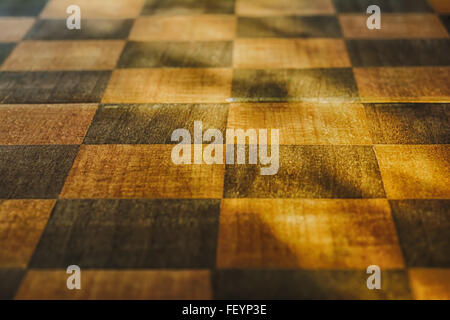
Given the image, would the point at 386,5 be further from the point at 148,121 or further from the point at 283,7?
the point at 148,121

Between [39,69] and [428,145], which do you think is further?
[39,69]

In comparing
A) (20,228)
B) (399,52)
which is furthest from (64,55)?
(399,52)

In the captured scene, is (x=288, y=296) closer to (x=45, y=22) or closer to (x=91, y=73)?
(x=91, y=73)

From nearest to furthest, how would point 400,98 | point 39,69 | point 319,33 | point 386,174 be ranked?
point 386,174
point 400,98
point 39,69
point 319,33

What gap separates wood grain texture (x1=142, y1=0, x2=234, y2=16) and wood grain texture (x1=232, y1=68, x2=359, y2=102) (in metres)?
1.38

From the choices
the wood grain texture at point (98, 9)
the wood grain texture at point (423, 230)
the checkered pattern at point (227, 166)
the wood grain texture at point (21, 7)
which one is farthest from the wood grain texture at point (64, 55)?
the wood grain texture at point (423, 230)

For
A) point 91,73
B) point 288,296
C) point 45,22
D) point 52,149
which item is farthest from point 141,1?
point 288,296

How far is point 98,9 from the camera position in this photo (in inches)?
173

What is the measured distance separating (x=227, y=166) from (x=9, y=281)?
1452 millimetres

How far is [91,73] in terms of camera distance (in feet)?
11.1

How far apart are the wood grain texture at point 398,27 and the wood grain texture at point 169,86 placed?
62.5 inches

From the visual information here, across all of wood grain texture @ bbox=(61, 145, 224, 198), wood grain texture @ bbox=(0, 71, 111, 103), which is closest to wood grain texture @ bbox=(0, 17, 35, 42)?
wood grain texture @ bbox=(0, 71, 111, 103)

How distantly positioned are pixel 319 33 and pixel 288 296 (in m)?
Result: 2.94

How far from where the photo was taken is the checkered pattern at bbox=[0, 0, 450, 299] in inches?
78.5
